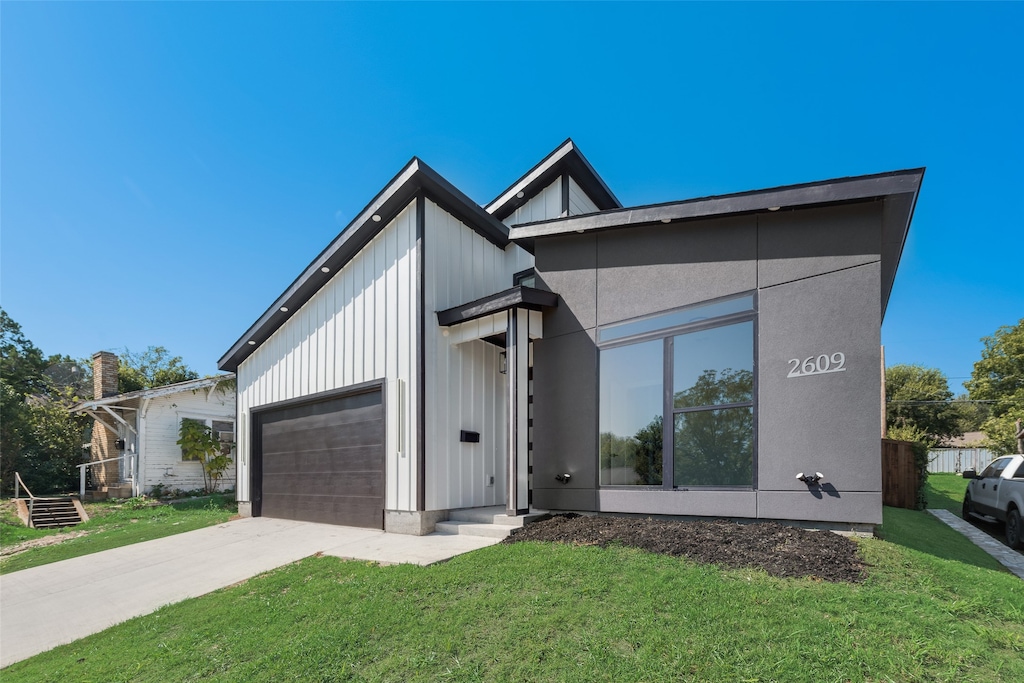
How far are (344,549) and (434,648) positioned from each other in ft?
12.9

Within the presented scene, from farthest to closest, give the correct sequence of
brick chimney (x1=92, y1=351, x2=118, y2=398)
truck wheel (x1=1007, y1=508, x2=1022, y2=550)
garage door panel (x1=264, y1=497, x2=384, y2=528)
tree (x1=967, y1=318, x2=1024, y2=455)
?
1. tree (x1=967, y1=318, x2=1024, y2=455)
2. brick chimney (x1=92, y1=351, x2=118, y2=398)
3. garage door panel (x1=264, y1=497, x2=384, y2=528)
4. truck wheel (x1=1007, y1=508, x2=1022, y2=550)

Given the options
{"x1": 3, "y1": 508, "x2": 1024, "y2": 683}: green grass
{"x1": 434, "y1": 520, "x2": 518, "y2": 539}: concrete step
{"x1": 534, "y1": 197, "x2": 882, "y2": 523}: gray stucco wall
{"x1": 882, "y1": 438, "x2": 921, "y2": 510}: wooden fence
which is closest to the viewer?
{"x1": 3, "y1": 508, "x2": 1024, "y2": 683}: green grass

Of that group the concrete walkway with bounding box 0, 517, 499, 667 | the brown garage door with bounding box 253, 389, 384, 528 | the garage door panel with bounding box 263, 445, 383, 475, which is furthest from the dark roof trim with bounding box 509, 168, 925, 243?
the garage door panel with bounding box 263, 445, 383, 475

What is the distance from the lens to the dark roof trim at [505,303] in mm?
7150

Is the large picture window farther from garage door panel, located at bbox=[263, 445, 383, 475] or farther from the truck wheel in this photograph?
the truck wheel

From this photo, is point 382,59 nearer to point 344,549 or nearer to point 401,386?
point 401,386

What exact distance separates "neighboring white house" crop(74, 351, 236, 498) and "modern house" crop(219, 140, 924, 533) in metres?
7.84

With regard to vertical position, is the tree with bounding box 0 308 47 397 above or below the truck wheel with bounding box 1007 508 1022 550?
above

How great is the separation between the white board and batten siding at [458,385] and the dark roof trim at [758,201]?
1.98 metres

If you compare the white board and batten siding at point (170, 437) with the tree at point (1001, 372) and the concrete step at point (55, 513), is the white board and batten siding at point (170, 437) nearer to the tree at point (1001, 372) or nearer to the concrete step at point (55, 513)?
the concrete step at point (55, 513)

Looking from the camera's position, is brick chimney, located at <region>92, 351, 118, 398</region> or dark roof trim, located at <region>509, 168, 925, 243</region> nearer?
dark roof trim, located at <region>509, 168, 925, 243</region>

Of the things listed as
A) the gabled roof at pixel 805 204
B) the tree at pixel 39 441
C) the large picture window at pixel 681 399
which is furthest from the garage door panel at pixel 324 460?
the tree at pixel 39 441

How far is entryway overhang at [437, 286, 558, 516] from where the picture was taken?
6.86 m

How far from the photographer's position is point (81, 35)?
981 cm
